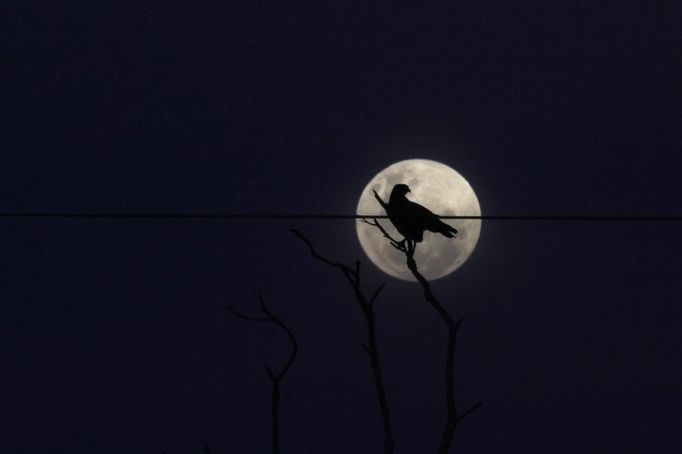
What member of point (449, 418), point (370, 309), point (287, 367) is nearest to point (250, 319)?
Answer: point (287, 367)

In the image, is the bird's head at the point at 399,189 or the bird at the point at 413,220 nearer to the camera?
the bird at the point at 413,220

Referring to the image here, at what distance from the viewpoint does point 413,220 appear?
11.6 m

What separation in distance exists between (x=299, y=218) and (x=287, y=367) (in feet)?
9.83

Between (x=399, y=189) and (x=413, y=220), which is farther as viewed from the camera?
(x=399, y=189)

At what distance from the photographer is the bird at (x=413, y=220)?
37.8 ft

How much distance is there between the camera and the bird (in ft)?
37.8

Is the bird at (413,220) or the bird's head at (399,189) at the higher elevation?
the bird's head at (399,189)

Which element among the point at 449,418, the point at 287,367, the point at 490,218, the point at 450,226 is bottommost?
the point at 449,418

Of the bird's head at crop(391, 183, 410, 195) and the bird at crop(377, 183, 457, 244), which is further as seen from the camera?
the bird's head at crop(391, 183, 410, 195)

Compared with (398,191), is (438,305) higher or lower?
lower

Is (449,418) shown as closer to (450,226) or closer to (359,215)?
(359,215)

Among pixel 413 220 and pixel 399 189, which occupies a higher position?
pixel 399 189

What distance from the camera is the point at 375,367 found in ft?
31.7

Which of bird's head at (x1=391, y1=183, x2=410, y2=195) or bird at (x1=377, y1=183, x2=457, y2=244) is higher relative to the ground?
bird's head at (x1=391, y1=183, x2=410, y2=195)
